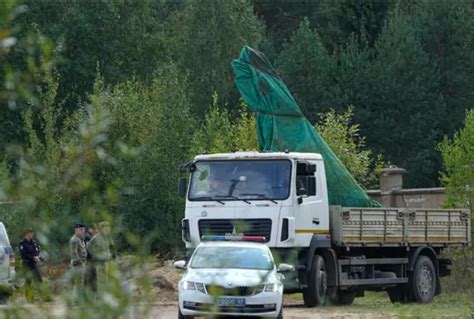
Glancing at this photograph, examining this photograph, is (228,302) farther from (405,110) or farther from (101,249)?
(405,110)

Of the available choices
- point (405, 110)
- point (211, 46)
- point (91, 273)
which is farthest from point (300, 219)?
point (211, 46)

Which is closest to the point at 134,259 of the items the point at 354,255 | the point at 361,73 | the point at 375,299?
the point at 354,255

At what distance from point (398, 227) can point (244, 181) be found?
427 centimetres

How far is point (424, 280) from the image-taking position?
27.5 m

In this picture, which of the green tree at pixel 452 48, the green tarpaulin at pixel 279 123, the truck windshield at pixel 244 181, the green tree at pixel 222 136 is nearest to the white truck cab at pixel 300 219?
the truck windshield at pixel 244 181

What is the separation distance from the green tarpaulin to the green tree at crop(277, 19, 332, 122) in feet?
96.7

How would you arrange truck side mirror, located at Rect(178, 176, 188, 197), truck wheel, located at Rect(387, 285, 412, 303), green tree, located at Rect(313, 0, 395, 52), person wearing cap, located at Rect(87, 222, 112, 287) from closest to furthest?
person wearing cap, located at Rect(87, 222, 112, 287) → truck side mirror, located at Rect(178, 176, 188, 197) → truck wheel, located at Rect(387, 285, 412, 303) → green tree, located at Rect(313, 0, 395, 52)

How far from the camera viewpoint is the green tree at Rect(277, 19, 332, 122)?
5656cm

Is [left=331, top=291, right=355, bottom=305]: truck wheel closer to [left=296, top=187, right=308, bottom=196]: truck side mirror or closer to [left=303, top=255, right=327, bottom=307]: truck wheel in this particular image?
[left=303, top=255, right=327, bottom=307]: truck wheel

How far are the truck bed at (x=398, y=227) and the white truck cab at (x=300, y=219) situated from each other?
0.07ft

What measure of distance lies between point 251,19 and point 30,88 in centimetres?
5507

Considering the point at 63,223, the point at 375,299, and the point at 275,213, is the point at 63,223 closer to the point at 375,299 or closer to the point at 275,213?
the point at 275,213

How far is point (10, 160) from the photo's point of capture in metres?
5.11

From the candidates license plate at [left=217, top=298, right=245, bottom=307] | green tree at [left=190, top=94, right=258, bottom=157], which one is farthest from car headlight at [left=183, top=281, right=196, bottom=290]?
green tree at [left=190, top=94, right=258, bottom=157]
